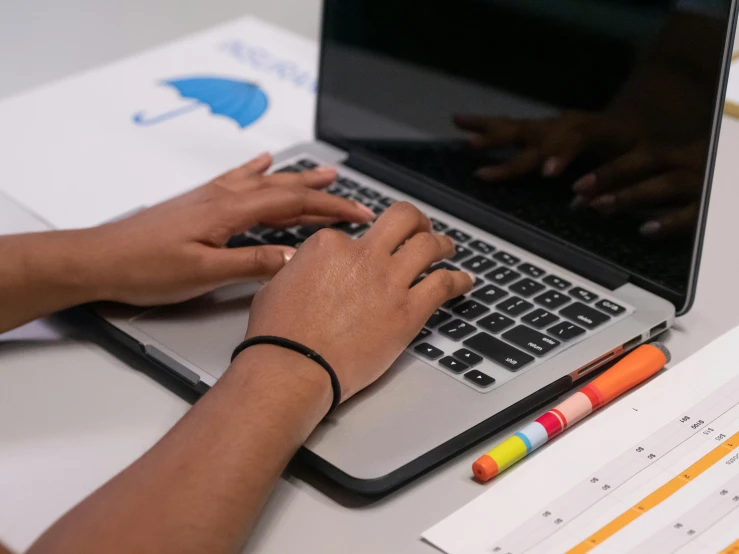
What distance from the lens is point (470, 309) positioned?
67cm

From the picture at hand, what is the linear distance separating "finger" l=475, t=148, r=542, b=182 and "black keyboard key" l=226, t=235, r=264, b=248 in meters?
0.20

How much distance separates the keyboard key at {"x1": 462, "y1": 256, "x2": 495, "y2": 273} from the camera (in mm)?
713

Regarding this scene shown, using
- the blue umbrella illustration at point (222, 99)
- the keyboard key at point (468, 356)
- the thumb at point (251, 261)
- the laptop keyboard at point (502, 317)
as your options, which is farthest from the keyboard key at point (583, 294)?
the blue umbrella illustration at point (222, 99)

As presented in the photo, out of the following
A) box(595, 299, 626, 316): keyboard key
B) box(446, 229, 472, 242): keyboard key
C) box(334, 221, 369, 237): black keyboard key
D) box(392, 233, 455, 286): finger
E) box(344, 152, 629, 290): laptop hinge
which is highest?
box(392, 233, 455, 286): finger

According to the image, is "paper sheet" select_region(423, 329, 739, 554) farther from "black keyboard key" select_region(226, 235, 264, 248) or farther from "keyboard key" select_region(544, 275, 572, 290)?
"black keyboard key" select_region(226, 235, 264, 248)

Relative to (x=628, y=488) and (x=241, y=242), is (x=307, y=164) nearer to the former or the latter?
(x=241, y=242)

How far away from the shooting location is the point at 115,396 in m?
0.63

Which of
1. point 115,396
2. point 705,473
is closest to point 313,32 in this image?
point 115,396

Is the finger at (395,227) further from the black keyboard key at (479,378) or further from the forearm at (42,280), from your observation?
the forearm at (42,280)

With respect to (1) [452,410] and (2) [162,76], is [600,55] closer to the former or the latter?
(1) [452,410]

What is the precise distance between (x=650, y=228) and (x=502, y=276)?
4.6 inches

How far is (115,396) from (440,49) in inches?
15.9

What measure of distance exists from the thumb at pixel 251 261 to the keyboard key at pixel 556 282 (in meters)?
0.20

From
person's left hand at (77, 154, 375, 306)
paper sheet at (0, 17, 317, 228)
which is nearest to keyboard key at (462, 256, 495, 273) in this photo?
person's left hand at (77, 154, 375, 306)
